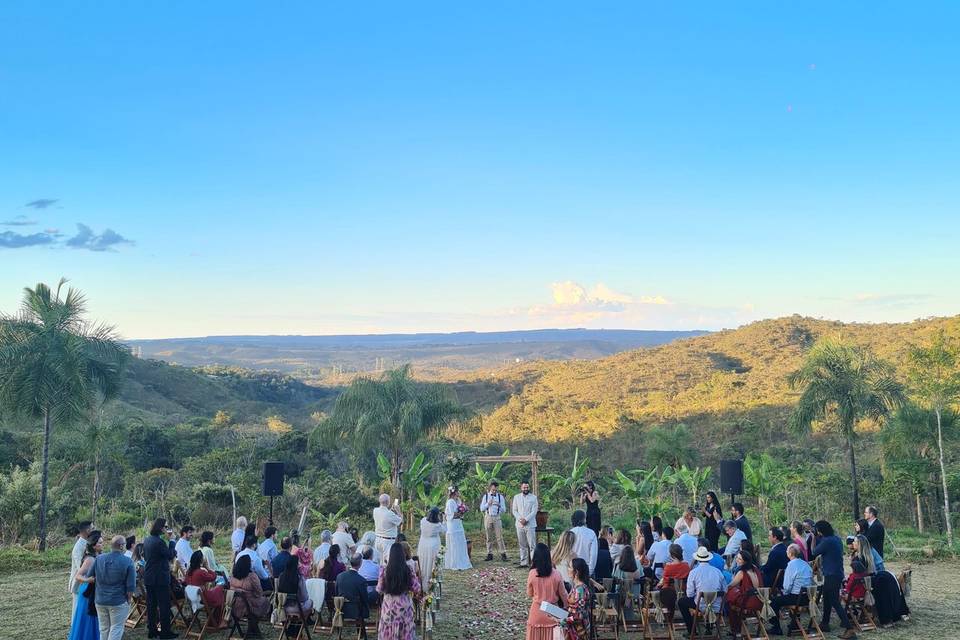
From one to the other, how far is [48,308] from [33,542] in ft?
16.7

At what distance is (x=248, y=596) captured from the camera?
27.2ft

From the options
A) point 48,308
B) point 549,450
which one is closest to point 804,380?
point 48,308

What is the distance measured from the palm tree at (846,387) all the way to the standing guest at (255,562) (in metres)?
13.9

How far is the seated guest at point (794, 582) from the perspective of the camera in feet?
27.6

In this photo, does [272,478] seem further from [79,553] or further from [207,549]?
[79,553]

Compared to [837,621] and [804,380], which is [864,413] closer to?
[804,380]

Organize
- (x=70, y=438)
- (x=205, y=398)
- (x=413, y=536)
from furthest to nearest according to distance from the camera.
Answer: (x=205, y=398), (x=70, y=438), (x=413, y=536)

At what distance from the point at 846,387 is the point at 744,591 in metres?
11.2

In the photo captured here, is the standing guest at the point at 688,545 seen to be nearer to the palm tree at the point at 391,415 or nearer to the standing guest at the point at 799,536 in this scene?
the standing guest at the point at 799,536

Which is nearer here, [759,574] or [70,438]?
[759,574]

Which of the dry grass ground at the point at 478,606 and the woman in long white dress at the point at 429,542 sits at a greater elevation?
the woman in long white dress at the point at 429,542

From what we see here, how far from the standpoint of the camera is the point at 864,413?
57.3ft

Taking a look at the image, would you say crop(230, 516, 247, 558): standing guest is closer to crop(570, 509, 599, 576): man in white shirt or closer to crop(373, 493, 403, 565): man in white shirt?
crop(373, 493, 403, 565): man in white shirt

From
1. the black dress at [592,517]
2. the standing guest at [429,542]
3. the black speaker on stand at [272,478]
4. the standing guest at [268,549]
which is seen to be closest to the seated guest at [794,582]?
the black dress at [592,517]
